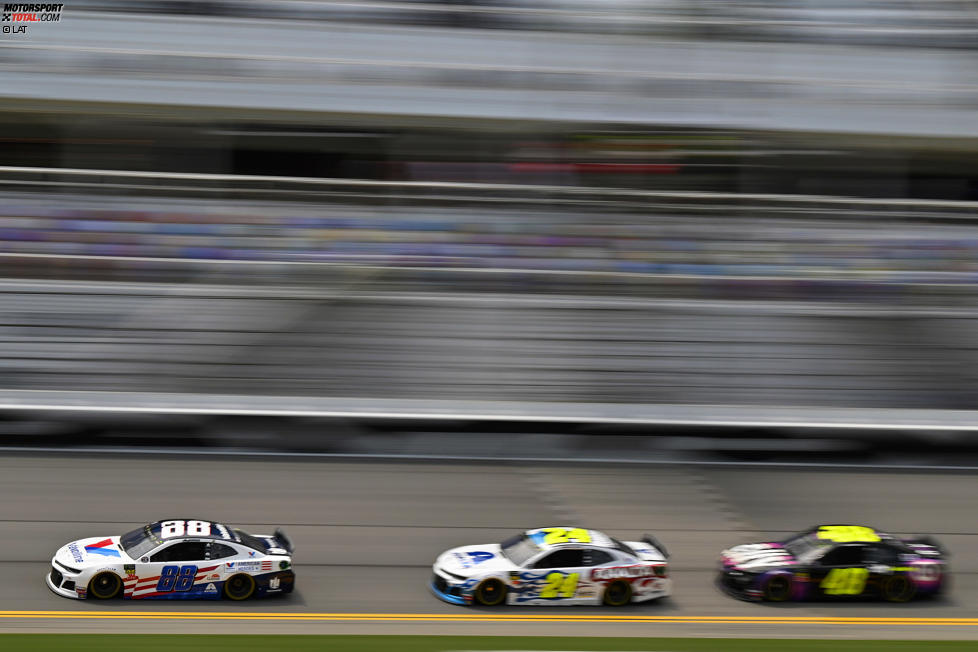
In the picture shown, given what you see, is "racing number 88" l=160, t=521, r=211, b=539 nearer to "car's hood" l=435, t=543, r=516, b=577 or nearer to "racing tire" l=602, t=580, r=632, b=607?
"car's hood" l=435, t=543, r=516, b=577

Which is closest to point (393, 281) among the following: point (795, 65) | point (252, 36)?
point (252, 36)

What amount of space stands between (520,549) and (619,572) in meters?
1.06

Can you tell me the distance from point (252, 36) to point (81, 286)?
4.89 metres

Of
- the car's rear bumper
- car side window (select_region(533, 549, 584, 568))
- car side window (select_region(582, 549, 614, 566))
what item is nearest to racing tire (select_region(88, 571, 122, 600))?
the car's rear bumper

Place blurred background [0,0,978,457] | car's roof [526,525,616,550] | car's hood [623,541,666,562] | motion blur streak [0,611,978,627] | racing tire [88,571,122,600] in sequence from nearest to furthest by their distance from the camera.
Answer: motion blur streak [0,611,978,627], racing tire [88,571,122,600], car's roof [526,525,616,550], car's hood [623,541,666,562], blurred background [0,0,978,457]

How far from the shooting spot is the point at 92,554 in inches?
431

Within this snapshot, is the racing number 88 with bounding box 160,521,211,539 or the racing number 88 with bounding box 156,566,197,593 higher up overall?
the racing number 88 with bounding box 160,521,211,539

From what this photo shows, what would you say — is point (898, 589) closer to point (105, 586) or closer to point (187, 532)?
point (187, 532)

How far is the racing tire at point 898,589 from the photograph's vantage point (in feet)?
38.7

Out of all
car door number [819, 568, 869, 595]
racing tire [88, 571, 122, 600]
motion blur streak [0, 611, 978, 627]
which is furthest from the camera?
car door number [819, 568, 869, 595]

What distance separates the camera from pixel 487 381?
17672 millimetres

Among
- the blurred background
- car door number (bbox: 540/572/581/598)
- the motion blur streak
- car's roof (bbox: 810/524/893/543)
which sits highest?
the blurred background

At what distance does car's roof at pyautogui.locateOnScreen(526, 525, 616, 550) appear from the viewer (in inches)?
450

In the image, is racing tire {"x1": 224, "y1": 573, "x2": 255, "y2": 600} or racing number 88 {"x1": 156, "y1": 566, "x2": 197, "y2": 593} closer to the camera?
racing number 88 {"x1": 156, "y1": 566, "x2": 197, "y2": 593}
